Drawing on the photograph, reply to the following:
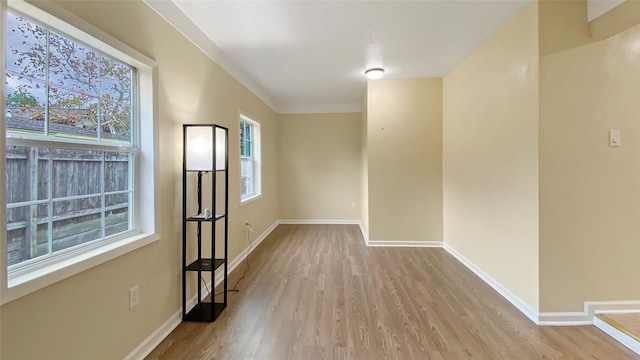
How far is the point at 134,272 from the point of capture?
5.66ft

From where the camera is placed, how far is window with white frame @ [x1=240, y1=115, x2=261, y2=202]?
4344mm

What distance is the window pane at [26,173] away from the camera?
1.15 metres

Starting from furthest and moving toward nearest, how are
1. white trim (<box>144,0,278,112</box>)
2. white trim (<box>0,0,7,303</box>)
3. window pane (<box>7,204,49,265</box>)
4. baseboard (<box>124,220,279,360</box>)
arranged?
white trim (<box>144,0,278,112</box>), baseboard (<box>124,220,279,360</box>), window pane (<box>7,204,49,265</box>), white trim (<box>0,0,7,303</box>)

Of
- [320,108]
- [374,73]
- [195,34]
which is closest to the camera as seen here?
[195,34]

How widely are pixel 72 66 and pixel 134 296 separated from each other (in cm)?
136

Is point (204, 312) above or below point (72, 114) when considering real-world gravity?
below

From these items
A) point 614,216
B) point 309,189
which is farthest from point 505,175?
point 309,189

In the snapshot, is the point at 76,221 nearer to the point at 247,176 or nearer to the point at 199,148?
the point at 199,148

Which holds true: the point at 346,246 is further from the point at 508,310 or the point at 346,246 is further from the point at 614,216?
the point at 614,216

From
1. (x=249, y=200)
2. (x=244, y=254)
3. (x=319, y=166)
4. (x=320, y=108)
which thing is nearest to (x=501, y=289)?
(x=244, y=254)

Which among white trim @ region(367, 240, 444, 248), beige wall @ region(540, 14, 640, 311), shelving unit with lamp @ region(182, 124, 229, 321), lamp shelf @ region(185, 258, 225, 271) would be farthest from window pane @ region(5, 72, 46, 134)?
white trim @ region(367, 240, 444, 248)

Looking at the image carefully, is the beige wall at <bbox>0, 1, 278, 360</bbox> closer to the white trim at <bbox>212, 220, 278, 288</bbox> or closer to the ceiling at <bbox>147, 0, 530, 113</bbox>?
the ceiling at <bbox>147, 0, 530, 113</bbox>

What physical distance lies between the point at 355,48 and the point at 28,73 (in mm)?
2607

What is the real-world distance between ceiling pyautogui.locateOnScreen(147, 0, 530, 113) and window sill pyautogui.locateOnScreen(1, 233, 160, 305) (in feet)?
5.23
